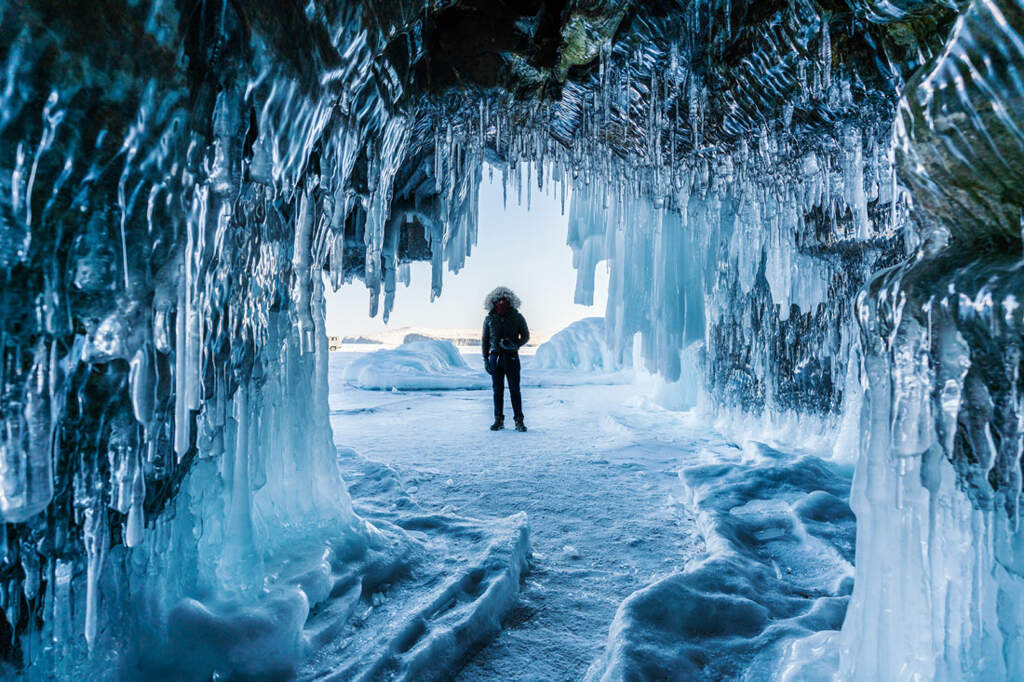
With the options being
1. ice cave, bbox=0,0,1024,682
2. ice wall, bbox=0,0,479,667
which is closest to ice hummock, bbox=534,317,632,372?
ice cave, bbox=0,0,1024,682

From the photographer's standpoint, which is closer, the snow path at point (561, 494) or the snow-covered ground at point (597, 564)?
the snow-covered ground at point (597, 564)

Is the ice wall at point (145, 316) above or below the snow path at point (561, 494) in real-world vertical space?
above

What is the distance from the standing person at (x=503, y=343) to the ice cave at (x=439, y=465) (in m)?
1.60

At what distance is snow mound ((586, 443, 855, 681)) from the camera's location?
64.0 inches

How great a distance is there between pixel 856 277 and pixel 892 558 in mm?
5095

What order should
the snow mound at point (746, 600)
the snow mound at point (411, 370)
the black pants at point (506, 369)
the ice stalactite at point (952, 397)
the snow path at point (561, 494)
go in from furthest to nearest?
the snow mound at point (411, 370) → the black pants at point (506, 369) → the snow path at point (561, 494) → the snow mound at point (746, 600) → the ice stalactite at point (952, 397)

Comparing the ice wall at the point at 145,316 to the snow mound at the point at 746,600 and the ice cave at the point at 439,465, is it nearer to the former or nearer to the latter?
the ice cave at the point at 439,465

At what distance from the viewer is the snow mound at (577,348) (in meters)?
18.5

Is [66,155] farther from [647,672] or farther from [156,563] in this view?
[647,672]

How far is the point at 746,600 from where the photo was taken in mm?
2014

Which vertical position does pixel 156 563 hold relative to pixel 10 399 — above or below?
below

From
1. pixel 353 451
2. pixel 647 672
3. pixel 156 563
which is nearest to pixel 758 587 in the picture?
pixel 647 672

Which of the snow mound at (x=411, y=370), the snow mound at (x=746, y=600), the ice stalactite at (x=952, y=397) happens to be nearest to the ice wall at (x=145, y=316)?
the snow mound at (x=746, y=600)

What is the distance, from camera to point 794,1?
2.56m
